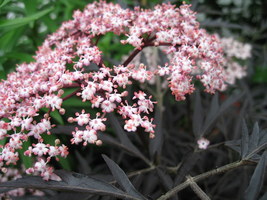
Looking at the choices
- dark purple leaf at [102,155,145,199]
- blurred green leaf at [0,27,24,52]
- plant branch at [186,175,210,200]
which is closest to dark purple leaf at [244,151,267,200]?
plant branch at [186,175,210,200]

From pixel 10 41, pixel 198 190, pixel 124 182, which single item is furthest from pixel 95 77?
pixel 10 41

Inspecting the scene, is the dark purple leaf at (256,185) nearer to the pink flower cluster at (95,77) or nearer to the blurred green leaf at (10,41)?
the pink flower cluster at (95,77)

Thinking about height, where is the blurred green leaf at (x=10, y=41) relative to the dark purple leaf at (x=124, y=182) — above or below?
above

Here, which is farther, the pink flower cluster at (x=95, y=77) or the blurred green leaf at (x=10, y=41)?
the blurred green leaf at (x=10, y=41)

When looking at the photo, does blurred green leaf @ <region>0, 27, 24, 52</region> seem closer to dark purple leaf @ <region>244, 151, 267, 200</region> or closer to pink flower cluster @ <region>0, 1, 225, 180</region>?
pink flower cluster @ <region>0, 1, 225, 180</region>

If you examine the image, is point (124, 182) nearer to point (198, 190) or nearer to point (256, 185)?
point (198, 190)

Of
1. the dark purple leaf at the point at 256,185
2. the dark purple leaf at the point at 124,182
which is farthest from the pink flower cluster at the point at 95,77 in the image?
the dark purple leaf at the point at 256,185

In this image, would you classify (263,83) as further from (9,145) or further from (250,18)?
(9,145)

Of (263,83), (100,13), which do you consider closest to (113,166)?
(100,13)

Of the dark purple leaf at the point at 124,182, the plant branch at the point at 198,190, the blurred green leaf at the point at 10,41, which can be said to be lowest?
the plant branch at the point at 198,190
